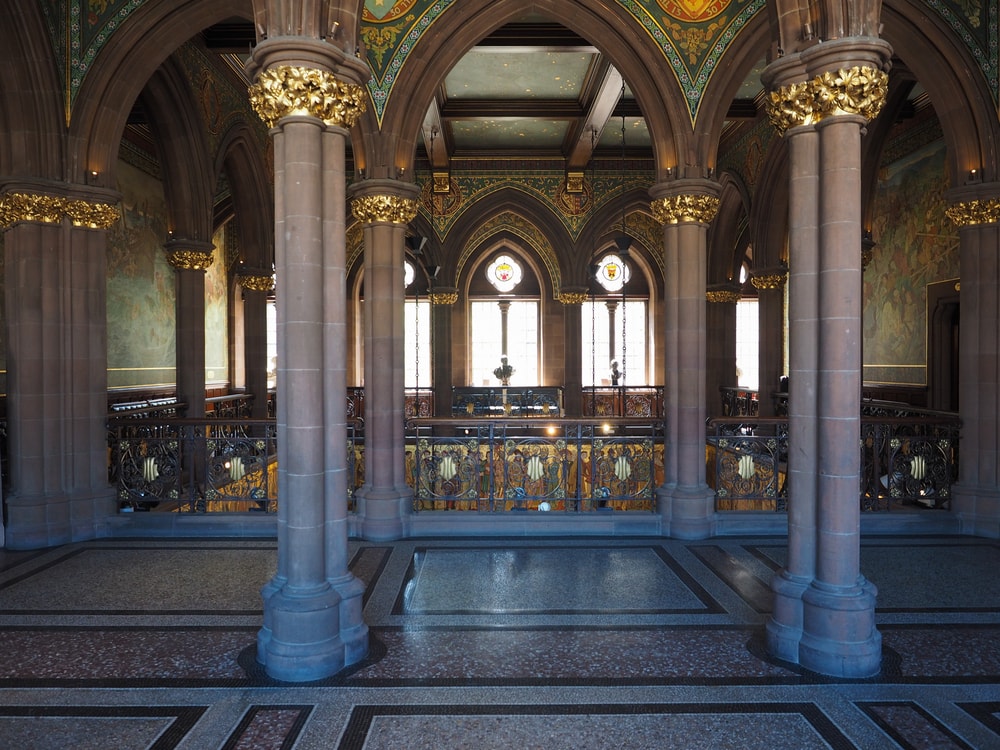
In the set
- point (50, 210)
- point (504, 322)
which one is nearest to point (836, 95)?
point (50, 210)

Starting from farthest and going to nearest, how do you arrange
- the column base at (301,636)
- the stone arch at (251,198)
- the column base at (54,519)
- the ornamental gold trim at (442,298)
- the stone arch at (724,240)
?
the ornamental gold trim at (442,298) < the stone arch at (724,240) < the stone arch at (251,198) < the column base at (54,519) < the column base at (301,636)

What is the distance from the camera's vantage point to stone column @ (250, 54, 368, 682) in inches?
164

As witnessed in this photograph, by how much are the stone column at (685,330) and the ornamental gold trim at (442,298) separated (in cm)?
1020

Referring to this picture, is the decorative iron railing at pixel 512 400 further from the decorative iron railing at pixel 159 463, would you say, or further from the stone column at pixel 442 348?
the decorative iron railing at pixel 159 463

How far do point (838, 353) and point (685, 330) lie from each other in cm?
345

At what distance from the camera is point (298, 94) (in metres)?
4.20

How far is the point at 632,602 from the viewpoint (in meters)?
5.27

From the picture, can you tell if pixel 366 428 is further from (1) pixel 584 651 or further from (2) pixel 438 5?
(2) pixel 438 5

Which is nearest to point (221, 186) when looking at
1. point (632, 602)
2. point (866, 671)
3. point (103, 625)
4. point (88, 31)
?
point (88, 31)

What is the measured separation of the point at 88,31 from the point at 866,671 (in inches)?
364

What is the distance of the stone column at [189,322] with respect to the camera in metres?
10.4

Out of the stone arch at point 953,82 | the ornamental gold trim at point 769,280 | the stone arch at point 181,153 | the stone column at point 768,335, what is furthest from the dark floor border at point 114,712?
the ornamental gold trim at point 769,280

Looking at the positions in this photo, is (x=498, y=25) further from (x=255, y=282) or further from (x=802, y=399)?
(x=255, y=282)

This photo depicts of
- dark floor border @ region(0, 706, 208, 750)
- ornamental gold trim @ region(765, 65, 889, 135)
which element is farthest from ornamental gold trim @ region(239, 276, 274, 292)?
ornamental gold trim @ region(765, 65, 889, 135)
